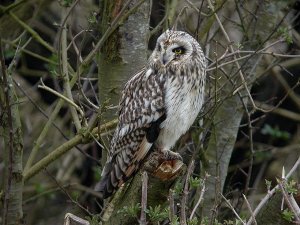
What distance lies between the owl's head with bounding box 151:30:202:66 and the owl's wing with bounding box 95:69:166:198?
0.35 feet

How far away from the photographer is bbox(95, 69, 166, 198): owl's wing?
489 cm

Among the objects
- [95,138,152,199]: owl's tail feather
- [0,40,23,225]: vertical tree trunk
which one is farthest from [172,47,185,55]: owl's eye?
[0,40,23,225]: vertical tree trunk

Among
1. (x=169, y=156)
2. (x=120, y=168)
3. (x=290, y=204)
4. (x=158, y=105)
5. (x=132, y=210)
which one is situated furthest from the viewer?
(x=158, y=105)

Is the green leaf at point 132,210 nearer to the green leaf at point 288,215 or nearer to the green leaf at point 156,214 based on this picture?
the green leaf at point 156,214

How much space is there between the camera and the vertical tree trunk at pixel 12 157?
443cm

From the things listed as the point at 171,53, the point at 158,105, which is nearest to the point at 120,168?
the point at 158,105

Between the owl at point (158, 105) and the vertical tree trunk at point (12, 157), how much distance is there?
471 mm

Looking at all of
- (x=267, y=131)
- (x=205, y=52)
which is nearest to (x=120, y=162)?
(x=205, y=52)

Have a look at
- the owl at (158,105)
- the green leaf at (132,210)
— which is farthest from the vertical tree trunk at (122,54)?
the green leaf at (132,210)

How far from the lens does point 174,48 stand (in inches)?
197

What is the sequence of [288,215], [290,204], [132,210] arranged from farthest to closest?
[288,215], [132,210], [290,204]

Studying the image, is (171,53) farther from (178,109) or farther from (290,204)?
(290,204)

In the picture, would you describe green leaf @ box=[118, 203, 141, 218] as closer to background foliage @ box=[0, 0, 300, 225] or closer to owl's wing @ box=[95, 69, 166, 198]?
background foliage @ box=[0, 0, 300, 225]

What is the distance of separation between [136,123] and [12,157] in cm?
77
